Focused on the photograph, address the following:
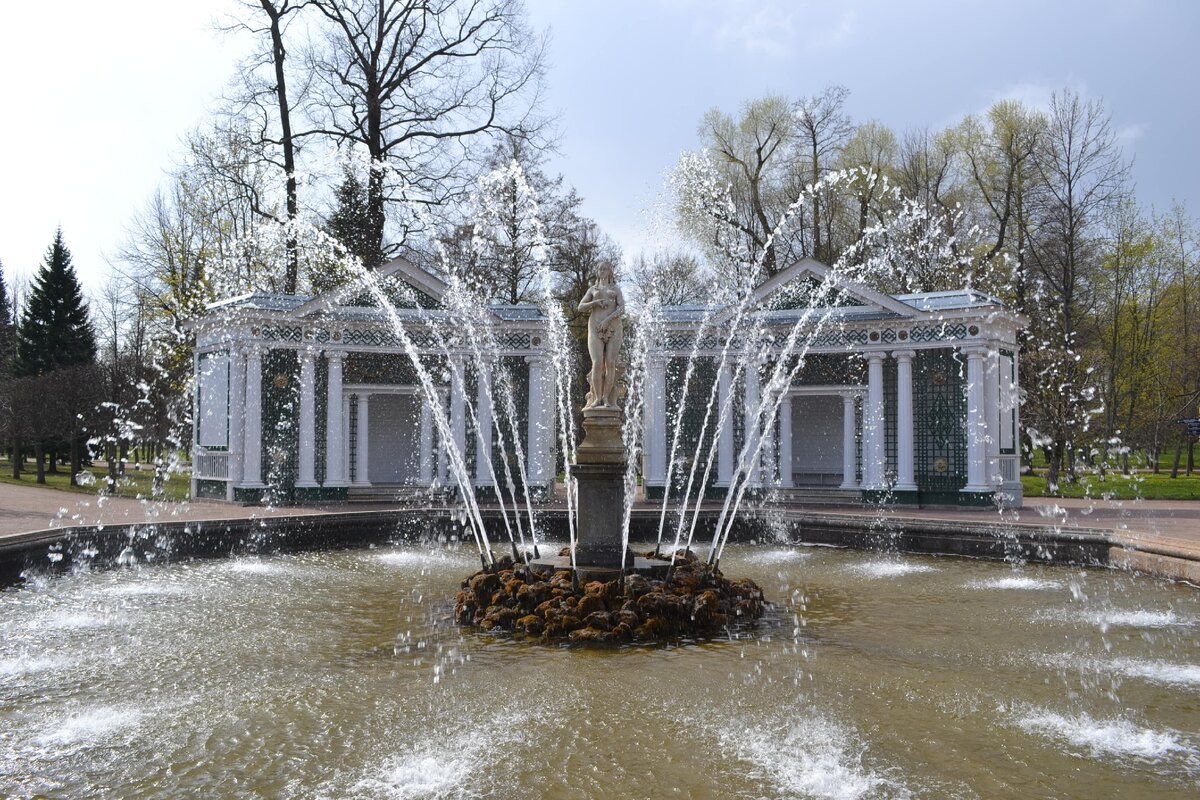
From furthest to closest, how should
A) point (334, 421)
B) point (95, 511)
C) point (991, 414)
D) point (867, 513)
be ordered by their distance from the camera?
point (334, 421), point (991, 414), point (867, 513), point (95, 511)

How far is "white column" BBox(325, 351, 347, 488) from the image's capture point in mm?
20750

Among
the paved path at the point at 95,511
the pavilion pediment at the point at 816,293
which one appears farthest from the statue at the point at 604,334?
the pavilion pediment at the point at 816,293

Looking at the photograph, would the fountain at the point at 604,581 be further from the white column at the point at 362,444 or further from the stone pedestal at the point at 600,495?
the white column at the point at 362,444

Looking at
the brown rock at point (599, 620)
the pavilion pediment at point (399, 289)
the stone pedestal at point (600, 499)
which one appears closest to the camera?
the brown rock at point (599, 620)

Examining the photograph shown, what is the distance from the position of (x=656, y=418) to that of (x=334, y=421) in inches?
283

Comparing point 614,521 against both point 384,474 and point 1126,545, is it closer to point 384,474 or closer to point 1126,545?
point 1126,545

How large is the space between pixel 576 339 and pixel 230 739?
31.7m

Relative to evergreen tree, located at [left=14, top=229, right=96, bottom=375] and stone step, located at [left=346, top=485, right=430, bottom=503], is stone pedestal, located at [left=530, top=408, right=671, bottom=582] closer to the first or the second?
stone step, located at [left=346, top=485, right=430, bottom=503]

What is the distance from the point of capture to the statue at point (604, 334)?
10070 millimetres

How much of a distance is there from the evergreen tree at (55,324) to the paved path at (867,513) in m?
16.5

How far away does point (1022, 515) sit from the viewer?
1883 cm

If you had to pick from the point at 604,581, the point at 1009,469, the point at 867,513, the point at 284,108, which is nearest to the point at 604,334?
the point at 604,581

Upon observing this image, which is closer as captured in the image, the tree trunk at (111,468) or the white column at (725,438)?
the white column at (725,438)

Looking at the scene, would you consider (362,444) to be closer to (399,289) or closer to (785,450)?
(399,289)
